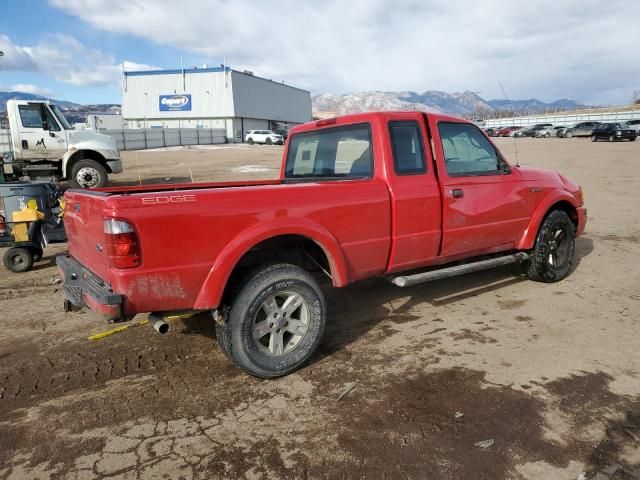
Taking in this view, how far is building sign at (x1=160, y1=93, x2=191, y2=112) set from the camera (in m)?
53.6

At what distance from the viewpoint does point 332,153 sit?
4.36 m

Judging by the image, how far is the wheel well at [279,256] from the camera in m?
3.26

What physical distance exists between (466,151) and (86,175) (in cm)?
1166

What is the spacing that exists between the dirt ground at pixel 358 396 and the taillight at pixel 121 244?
3.20ft

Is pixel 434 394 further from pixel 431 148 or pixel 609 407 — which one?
pixel 431 148

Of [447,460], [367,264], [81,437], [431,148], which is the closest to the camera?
[447,460]

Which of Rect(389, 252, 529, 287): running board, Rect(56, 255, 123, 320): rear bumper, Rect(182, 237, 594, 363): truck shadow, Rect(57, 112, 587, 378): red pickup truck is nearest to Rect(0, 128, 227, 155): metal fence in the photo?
Rect(182, 237, 594, 363): truck shadow

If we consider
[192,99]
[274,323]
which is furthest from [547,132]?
[274,323]

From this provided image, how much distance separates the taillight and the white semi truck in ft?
37.0

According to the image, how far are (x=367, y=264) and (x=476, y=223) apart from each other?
134cm

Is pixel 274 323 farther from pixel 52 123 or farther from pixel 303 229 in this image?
pixel 52 123

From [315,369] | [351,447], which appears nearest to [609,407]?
[351,447]

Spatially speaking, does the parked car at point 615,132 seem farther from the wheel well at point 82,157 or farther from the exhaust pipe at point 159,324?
the exhaust pipe at point 159,324

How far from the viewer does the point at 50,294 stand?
5.21 m
